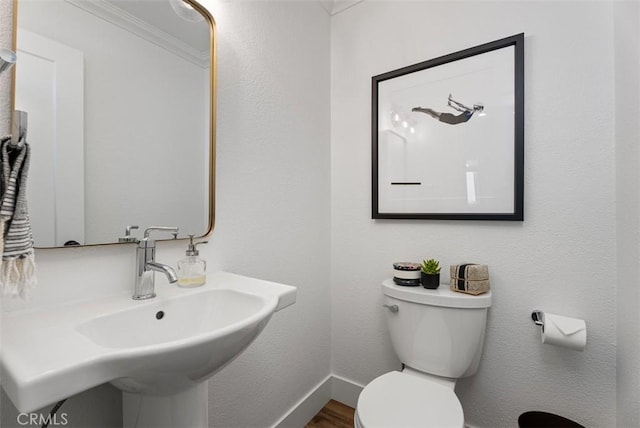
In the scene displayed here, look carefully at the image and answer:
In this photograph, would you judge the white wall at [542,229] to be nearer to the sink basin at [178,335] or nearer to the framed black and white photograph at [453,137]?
the framed black and white photograph at [453,137]

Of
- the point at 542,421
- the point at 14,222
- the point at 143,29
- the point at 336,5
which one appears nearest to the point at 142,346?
the point at 14,222

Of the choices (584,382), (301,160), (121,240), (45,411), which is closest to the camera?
(45,411)

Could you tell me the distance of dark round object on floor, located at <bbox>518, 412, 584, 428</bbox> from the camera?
1081mm

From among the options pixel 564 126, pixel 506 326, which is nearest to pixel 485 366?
pixel 506 326

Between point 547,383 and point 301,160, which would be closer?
point 547,383

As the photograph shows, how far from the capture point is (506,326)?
124cm

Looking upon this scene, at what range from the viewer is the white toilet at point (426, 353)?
0.96 m

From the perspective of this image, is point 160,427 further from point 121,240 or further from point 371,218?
point 371,218

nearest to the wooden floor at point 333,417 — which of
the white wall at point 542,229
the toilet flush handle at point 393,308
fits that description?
the white wall at point 542,229

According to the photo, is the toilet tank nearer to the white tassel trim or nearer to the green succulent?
the green succulent

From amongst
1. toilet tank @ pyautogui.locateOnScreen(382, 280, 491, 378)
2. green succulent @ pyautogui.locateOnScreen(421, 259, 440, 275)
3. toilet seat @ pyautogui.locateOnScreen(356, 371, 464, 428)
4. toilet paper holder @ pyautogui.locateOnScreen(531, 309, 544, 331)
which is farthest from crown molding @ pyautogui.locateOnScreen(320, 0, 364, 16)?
toilet seat @ pyautogui.locateOnScreen(356, 371, 464, 428)

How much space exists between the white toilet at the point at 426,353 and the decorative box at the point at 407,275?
26 mm

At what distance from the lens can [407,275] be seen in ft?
4.32

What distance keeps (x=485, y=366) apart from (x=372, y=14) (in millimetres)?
1811
